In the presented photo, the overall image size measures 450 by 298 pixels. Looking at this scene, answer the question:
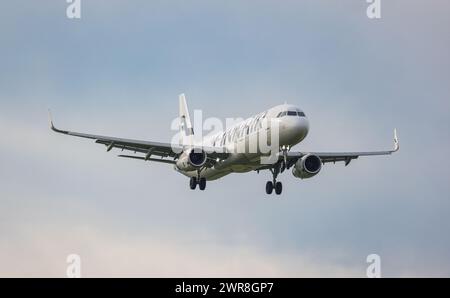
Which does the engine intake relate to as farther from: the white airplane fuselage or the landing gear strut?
the landing gear strut

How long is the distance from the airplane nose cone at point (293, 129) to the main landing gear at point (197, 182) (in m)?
9.69

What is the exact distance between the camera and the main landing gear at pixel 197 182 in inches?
2741

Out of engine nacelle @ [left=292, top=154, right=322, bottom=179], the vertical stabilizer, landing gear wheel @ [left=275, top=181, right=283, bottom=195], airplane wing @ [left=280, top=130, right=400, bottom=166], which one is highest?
the vertical stabilizer

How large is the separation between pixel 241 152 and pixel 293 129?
493 centimetres

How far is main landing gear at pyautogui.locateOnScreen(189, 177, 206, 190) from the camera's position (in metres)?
69.6

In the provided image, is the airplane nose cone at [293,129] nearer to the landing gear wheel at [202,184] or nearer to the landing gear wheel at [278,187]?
the landing gear wheel at [278,187]

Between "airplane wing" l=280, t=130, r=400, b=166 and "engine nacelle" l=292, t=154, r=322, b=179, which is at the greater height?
"airplane wing" l=280, t=130, r=400, b=166

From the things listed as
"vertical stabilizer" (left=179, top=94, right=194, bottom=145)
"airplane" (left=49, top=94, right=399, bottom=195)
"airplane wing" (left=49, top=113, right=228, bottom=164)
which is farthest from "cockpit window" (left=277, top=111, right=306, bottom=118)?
"vertical stabilizer" (left=179, top=94, right=194, bottom=145)

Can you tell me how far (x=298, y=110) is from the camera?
62.2 metres

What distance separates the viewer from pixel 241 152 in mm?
64500
